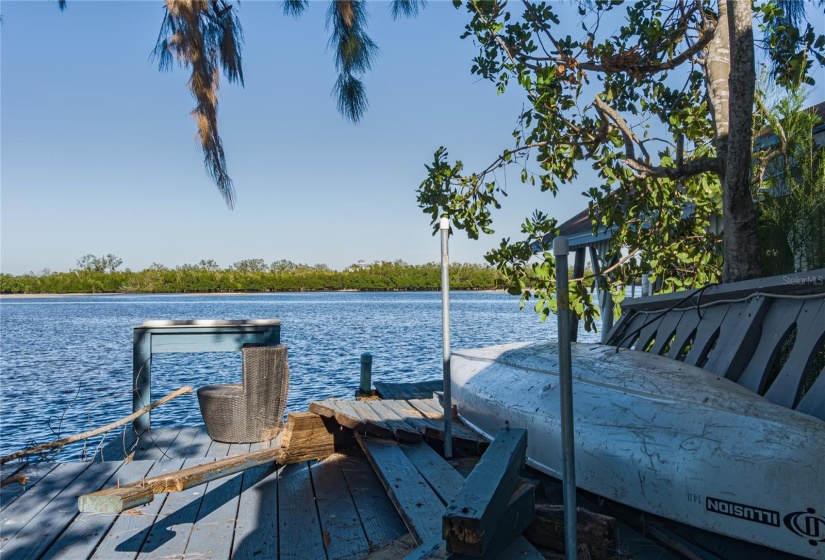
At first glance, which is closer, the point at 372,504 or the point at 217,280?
the point at 372,504

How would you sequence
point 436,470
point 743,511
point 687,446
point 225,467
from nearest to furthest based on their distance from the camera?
point 743,511
point 687,446
point 225,467
point 436,470

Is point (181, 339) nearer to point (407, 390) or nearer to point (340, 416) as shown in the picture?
point (340, 416)

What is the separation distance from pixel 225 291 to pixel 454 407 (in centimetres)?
10427

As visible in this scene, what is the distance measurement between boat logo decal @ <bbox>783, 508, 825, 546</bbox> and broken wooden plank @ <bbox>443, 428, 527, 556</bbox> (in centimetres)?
115

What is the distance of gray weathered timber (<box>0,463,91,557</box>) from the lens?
13.5 feet

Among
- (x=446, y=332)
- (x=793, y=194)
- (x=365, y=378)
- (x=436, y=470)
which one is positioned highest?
(x=793, y=194)

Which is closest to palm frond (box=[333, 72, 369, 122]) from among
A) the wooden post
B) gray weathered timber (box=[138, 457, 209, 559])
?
gray weathered timber (box=[138, 457, 209, 559])

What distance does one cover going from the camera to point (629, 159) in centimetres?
612

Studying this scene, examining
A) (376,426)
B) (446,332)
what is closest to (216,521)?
(376,426)

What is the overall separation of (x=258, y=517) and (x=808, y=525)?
117 inches

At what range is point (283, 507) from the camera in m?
4.46

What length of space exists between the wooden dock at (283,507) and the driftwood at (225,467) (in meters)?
0.12

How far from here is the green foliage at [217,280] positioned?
102 metres

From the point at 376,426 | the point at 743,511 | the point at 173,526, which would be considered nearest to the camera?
the point at 743,511
